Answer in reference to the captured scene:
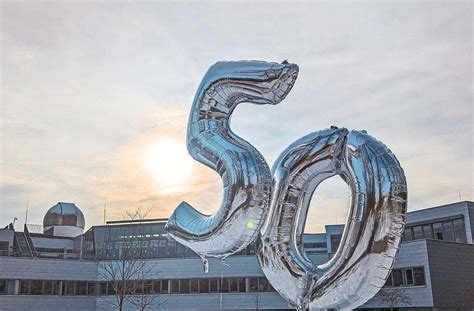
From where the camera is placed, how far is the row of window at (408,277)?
34062mm

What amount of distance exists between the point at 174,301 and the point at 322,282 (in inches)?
1479

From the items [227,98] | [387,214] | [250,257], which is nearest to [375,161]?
[387,214]

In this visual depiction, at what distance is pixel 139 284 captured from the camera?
42.0m

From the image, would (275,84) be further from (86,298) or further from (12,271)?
(86,298)

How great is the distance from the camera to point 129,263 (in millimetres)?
39125

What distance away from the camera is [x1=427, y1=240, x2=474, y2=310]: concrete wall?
33750mm

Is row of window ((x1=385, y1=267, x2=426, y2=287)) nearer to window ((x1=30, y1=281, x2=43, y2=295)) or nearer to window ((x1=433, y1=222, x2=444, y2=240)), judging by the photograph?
window ((x1=433, y1=222, x2=444, y2=240))

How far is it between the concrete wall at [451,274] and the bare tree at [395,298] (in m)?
1.77

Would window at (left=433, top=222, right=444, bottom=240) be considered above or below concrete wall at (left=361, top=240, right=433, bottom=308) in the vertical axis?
above

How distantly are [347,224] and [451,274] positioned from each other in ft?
108

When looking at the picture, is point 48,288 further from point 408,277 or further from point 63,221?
point 408,277

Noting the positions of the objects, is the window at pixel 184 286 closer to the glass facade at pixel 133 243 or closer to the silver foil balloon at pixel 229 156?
the glass facade at pixel 133 243

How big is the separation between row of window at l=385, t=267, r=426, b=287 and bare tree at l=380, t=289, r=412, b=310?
30.5 inches

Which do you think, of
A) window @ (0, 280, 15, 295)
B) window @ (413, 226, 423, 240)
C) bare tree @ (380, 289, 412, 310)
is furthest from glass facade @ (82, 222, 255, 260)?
window @ (413, 226, 423, 240)
